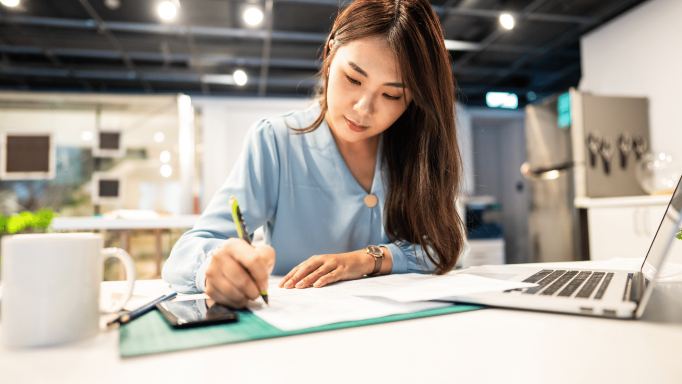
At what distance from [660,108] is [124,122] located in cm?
421

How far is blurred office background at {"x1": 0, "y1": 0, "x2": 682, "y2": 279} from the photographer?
2963 mm

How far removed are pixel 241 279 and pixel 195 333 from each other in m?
0.10

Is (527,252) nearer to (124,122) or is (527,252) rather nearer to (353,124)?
(124,122)

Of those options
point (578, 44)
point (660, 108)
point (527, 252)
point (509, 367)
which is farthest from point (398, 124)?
point (527, 252)

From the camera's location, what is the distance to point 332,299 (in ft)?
1.75

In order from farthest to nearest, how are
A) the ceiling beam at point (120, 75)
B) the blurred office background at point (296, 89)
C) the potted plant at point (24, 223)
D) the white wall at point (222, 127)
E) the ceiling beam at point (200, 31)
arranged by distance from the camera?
the white wall at point (222, 127) < the ceiling beam at point (120, 75) < the ceiling beam at point (200, 31) < the blurred office background at point (296, 89) < the potted plant at point (24, 223)

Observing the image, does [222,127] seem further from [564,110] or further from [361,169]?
[361,169]

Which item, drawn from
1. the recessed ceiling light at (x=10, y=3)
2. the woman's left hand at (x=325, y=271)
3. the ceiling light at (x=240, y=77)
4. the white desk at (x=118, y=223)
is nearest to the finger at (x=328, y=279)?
the woman's left hand at (x=325, y=271)

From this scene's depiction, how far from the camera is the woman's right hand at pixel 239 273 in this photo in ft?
1.61

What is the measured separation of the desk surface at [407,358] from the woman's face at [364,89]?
56cm

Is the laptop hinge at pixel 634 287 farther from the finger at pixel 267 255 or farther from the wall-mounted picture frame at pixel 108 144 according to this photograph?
the wall-mounted picture frame at pixel 108 144

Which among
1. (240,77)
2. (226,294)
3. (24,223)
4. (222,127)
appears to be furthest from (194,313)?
(222,127)

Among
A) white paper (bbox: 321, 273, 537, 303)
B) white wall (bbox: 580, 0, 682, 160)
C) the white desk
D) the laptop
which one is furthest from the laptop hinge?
white wall (bbox: 580, 0, 682, 160)

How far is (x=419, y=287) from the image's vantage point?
580 millimetres
